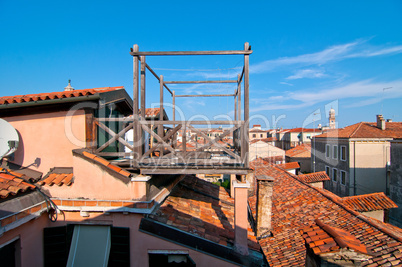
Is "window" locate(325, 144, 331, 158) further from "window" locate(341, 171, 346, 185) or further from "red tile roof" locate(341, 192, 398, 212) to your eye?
"red tile roof" locate(341, 192, 398, 212)

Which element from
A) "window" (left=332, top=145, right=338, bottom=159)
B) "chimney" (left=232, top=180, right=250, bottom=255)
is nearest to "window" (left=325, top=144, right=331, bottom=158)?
"window" (left=332, top=145, right=338, bottom=159)

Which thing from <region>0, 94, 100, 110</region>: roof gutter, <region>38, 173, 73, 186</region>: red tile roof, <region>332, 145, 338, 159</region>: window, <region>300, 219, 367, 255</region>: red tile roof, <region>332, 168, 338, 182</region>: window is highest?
<region>0, 94, 100, 110</region>: roof gutter

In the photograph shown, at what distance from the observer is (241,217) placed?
4426 millimetres

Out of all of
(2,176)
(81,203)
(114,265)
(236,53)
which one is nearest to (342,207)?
(236,53)

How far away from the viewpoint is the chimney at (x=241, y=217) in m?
4.44

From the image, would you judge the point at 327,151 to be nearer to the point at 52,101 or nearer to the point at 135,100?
the point at 135,100

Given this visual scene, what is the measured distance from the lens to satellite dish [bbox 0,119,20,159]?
4.75 metres

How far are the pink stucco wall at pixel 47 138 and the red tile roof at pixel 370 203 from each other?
11.8 metres

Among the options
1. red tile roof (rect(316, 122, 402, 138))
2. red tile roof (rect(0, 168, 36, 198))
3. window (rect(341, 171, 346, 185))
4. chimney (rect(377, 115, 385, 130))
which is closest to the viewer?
red tile roof (rect(0, 168, 36, 198))

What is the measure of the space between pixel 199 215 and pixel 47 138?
4.33m

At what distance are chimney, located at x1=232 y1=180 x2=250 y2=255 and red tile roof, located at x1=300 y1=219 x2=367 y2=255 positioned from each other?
1.20m

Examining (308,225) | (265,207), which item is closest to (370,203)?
(308,225)

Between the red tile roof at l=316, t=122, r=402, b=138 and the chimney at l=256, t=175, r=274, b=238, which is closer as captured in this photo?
the chimney at l=256, t=175, r=274, b=238

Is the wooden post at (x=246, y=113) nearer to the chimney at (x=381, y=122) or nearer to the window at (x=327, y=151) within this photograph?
the window at (x=327, y=151)
